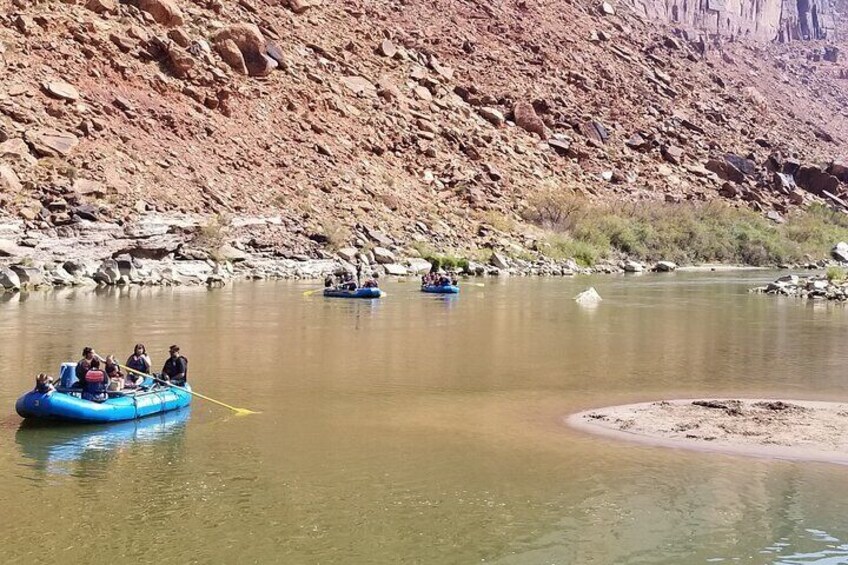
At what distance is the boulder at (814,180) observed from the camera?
87.1 meters

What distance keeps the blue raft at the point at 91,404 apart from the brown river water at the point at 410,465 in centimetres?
21

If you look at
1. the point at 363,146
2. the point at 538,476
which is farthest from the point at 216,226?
the point at 538,476

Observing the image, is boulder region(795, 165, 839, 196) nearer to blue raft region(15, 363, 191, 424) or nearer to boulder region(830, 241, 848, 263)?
boulder region(830, 241, 848, 263)

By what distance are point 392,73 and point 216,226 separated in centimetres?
2613

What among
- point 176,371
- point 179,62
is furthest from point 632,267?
point 176,371

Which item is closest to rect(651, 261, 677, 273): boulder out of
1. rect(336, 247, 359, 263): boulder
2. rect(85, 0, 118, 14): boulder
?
rect(336, 247, 359, 263): boulder

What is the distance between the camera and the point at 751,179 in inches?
3302

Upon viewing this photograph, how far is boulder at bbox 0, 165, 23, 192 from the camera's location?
4406 centimetres

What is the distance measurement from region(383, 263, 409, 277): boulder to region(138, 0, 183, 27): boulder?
21222 millimetres

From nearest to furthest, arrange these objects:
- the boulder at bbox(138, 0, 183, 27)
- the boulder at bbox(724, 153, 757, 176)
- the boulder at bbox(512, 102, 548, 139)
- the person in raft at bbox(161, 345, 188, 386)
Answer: the person in raft at bbox(161, 345, 188, 386)
the boulder at bbox(138, 0, 183, 27)
the boulder at bbox(512, 102, 548, 139)
the boulder at bbox(724, 153, 757, 176)

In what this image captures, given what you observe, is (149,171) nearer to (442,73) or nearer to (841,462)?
(442,73)

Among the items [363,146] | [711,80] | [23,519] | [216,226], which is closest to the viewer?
[23,519]

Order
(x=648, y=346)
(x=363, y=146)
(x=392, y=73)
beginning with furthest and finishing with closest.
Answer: (x=392, y=73) < (x=363, y=146) < (x=648, y=346)

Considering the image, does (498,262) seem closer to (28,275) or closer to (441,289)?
(441,289)
